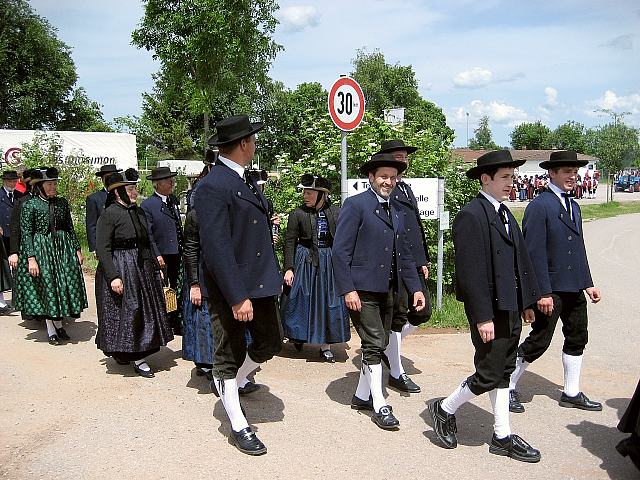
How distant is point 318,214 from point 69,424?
10.3 ft

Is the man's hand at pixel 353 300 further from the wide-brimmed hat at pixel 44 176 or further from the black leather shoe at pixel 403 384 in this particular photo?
the wide-brimmed hat at pixel 44 176

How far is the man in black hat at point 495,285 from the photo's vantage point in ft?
13.5

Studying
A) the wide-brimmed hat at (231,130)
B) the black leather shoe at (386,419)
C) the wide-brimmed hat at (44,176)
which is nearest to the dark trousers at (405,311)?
the black leather shoe at (386,419)

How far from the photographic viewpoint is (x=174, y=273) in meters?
7.37

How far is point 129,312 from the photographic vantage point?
6.00m

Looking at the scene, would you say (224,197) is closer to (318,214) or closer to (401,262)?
(401,262)

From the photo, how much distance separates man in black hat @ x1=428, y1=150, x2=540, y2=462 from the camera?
13.5 ft

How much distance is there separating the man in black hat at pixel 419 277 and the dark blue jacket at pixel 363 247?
0.59 meters

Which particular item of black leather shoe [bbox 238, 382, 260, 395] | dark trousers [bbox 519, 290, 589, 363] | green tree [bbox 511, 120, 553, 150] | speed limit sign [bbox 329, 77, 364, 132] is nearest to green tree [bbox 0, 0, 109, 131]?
speed limit sign [bbox 329, 77, 364, 132]

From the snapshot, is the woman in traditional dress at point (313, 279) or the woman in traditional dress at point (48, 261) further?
the woman in traditional dress at point (48, 261)

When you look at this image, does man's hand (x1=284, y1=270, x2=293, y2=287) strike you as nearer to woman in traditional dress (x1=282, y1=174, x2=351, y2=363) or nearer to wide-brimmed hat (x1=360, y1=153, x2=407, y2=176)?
woman in traditional dress (x1=282, y1=174, x2=351, y2=363)

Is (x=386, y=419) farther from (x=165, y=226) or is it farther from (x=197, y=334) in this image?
(x=165, y=226)

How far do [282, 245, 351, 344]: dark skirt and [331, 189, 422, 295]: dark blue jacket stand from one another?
1696 millimetres

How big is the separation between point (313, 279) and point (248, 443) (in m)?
2.57
